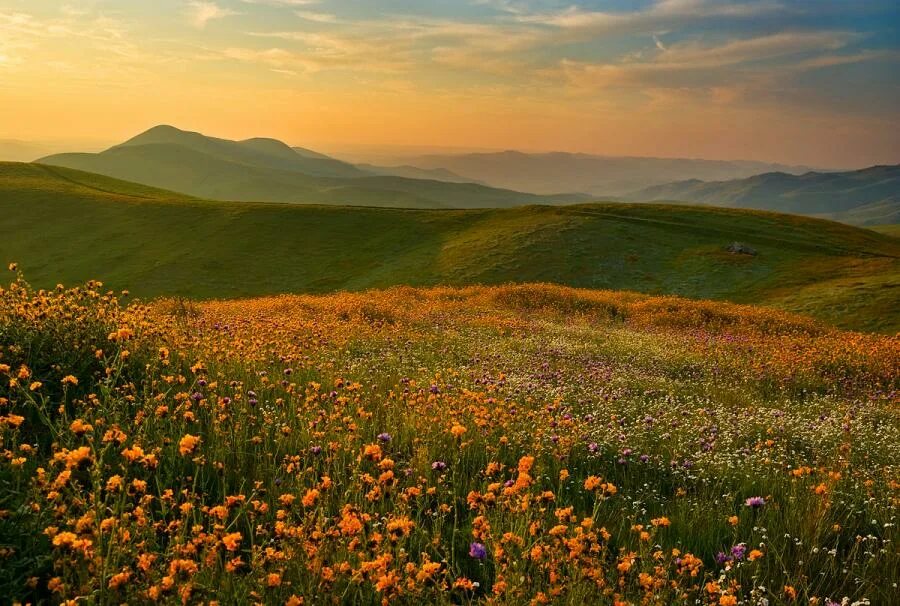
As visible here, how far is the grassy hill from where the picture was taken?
145ft

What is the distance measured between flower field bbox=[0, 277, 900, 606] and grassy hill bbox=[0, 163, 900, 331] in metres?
29.6

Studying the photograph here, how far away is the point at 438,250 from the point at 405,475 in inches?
2047

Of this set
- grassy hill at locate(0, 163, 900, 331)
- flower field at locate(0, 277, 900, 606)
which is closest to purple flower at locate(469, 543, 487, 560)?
Result: flower field at locate(0, 277, 900, 606)

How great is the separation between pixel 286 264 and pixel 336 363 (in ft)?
157

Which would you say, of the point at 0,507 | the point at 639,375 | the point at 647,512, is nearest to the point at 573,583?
the point at 647,512

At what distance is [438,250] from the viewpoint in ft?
188

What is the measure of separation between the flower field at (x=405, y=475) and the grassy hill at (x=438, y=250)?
2957cm

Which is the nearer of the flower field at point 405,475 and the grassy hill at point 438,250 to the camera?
the flower field at point 405,475

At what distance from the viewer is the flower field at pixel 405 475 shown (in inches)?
134

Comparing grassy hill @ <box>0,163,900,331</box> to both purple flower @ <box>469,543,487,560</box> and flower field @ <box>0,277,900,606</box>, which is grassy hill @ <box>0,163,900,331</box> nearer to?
flower field @ <box>0,277,900,606</box>

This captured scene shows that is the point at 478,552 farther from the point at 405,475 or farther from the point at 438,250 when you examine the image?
the point at 438,250

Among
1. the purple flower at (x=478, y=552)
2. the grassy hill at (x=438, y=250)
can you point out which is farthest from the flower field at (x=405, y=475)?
the grassy hill at (x=438, y=250)

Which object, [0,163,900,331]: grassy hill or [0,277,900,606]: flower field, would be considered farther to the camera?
[0,163,900,331]: grassy hill

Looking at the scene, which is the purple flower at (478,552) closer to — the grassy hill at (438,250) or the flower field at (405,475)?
the flower field at (405,475)
